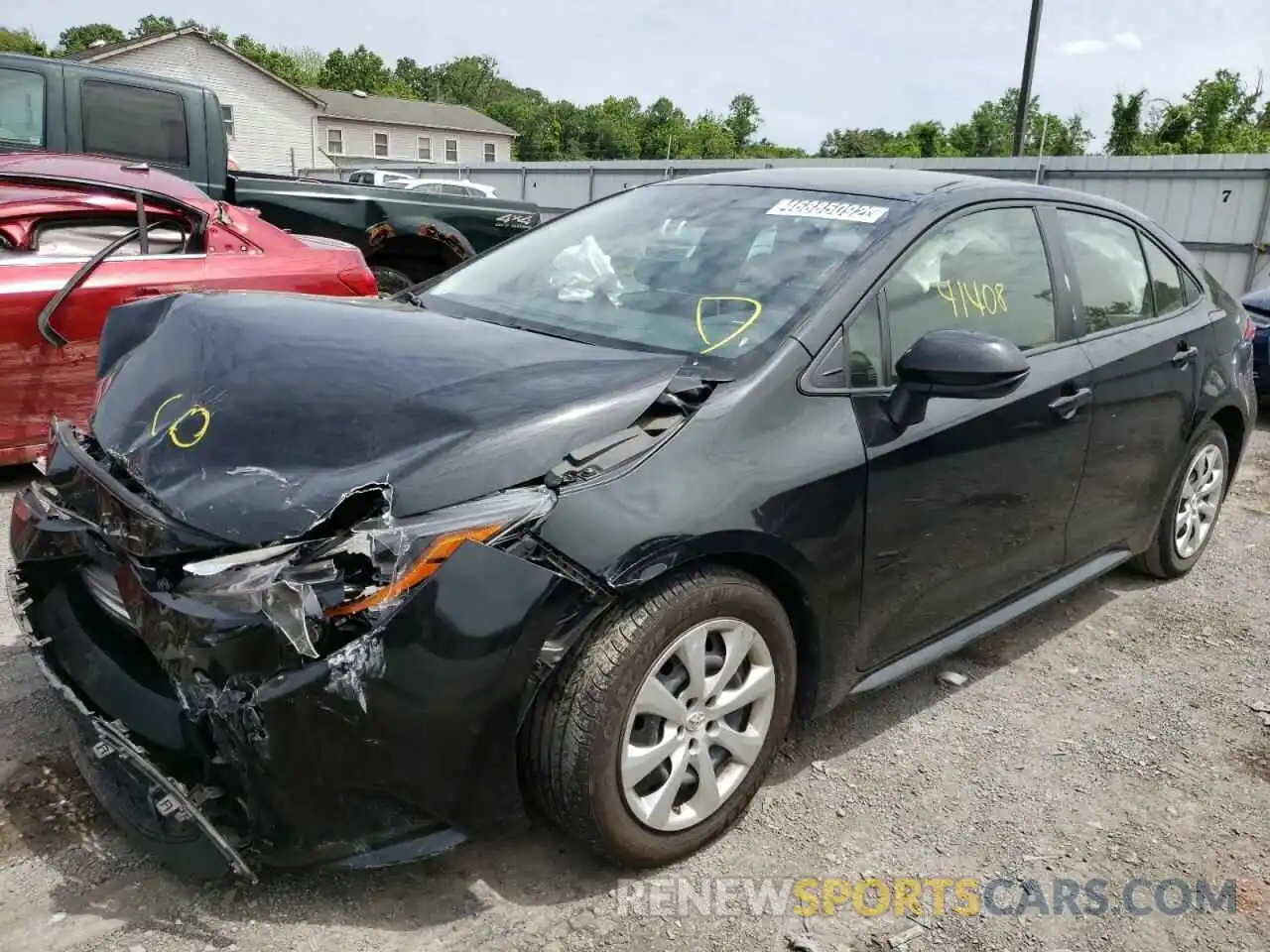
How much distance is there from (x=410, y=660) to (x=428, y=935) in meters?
0.69

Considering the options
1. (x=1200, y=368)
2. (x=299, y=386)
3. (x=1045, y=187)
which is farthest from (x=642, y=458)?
(x=1200, y=368)

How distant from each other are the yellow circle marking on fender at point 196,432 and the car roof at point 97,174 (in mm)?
3326

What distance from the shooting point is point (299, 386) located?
91.5 inches

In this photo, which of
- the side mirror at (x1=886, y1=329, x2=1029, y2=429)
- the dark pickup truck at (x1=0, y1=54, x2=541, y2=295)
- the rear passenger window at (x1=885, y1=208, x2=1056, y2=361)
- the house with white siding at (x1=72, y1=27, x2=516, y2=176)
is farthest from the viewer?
the house with white siding at (x1=72, y1=27, x2=516, y2=176)

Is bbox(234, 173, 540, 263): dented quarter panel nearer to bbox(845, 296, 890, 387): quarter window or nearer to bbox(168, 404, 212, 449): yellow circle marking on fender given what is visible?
bbox(168, 404, 212, 449): yellow circle marking on fender

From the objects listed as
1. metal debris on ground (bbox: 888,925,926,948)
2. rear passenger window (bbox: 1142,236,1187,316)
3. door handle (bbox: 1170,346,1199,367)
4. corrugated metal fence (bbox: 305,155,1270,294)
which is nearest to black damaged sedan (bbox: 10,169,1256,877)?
metal debris on ground (bbox: 888,925,926,948)

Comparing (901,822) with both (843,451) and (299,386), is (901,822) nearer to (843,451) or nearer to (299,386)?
(843,451)

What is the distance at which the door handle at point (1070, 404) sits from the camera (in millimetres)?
3271

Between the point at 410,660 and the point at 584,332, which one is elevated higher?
the point at 584,332

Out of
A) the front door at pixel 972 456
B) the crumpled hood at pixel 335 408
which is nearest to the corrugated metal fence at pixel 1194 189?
the front door at pixel 972 456

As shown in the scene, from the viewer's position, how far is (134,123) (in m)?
7.12

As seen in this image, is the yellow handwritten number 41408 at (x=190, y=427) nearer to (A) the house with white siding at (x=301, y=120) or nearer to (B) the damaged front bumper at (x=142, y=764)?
(B) the damaged front bumper at (x=142, y=764)

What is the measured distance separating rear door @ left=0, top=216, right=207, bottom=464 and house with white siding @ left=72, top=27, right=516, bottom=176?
22.6 metres

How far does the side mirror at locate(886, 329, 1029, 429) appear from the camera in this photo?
263 centimetres
